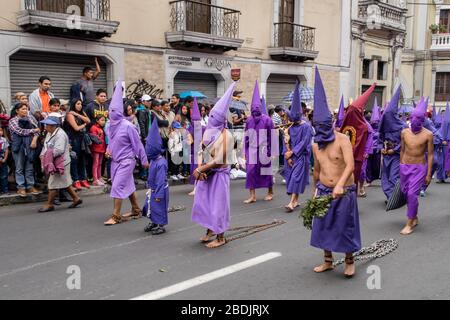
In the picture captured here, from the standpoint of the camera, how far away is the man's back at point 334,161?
518 centimetres

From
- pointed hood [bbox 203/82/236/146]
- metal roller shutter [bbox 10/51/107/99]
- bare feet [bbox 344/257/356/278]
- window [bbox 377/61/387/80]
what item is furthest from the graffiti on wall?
window [bbox 377/61/387/80]

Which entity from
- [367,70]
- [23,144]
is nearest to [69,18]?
[23,144]

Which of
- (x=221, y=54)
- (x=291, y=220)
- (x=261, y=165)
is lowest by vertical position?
(x=291, y=220)

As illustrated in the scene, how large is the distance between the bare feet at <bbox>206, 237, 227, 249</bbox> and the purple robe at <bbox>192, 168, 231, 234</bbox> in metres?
0.13

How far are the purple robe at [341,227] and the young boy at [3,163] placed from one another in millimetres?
5989

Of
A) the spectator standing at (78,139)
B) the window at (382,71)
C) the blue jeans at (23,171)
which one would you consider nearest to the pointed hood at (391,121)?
the spectator standing at (78,139)

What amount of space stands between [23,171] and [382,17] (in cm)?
1996

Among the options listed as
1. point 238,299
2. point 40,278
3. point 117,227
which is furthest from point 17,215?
point 238,299

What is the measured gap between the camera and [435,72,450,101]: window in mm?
31578

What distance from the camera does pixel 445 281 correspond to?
510 cm

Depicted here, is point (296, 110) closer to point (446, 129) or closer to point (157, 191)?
point (157, 191)

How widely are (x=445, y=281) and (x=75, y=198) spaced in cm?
596

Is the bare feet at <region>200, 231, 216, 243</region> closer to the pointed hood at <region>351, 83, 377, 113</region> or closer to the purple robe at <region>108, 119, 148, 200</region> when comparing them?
the purple robe at <region>108, 119, 148, 200</region>

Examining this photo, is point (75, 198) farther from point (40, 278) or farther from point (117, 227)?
point (40, 278)
